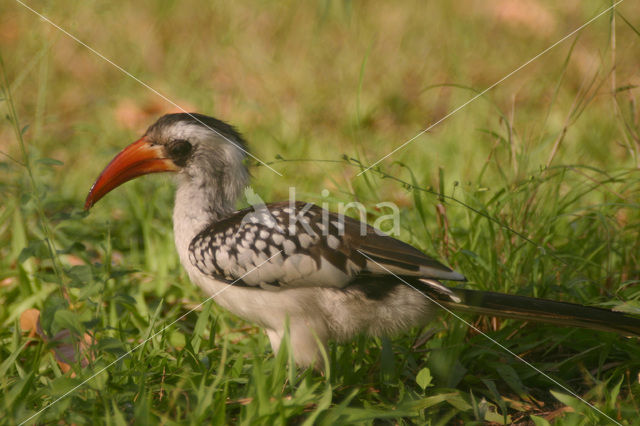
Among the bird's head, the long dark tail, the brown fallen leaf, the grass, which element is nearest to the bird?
the long dark tail

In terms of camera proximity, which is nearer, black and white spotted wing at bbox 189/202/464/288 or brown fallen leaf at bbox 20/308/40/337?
black and white spotted wing at bbox 189/202/464/288

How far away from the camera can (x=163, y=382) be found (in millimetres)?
2223

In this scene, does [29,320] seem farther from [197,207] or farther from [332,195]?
[332,195]

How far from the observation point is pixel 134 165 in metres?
2.71

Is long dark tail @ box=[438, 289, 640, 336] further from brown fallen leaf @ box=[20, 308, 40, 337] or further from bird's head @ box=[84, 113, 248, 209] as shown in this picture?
brown fallen leaf @ box=[20, 308, 40, 337]

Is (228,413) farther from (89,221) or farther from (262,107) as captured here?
(262,107)

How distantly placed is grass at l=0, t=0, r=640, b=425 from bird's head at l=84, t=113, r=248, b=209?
0.31 metres

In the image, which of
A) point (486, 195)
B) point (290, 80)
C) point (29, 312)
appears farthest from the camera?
point (290, 80)

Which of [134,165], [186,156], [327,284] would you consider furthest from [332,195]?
[327,284]

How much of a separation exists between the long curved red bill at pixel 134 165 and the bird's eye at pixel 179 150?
3cm

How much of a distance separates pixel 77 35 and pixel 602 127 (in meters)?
4.53

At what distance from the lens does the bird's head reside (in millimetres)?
2689

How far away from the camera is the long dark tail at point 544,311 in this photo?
2234mm

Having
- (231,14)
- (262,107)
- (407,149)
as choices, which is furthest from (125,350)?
(231,14)
